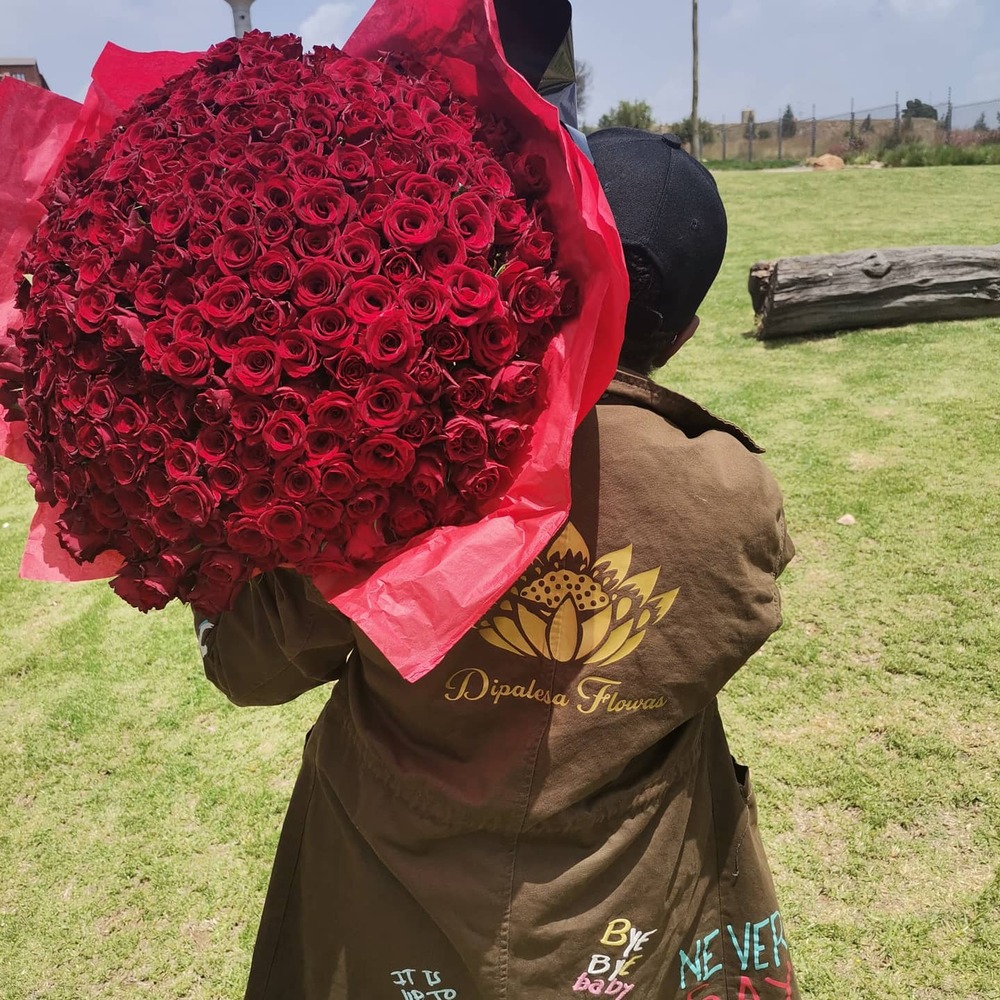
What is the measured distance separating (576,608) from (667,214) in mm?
575

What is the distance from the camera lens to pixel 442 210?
96 centimetres

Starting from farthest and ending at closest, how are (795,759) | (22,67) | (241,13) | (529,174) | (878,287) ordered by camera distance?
(22,67)
(878,287)
(795,759)
(241,13)
(529,174)

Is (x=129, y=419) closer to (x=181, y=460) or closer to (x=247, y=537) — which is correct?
(x=181, y=460)

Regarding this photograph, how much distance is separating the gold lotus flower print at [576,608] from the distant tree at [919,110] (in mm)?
38036

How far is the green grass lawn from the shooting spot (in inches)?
108

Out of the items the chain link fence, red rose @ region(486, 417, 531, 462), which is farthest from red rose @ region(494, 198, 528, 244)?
the chain link fence

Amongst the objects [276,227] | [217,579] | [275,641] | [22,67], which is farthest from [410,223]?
[22,67]

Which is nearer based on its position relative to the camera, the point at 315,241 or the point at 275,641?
the point at 315,241

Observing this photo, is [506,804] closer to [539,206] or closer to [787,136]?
[539,206]

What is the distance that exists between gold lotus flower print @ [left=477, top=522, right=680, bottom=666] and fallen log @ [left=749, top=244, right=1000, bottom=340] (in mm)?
7321

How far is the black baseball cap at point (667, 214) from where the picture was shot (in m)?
1.23

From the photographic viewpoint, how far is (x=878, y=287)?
798cm

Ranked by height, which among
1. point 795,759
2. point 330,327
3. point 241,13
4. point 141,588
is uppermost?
point 241,13

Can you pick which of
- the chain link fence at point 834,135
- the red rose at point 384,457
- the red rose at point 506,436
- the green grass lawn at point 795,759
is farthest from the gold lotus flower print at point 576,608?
the chain link fence at point 834,135
